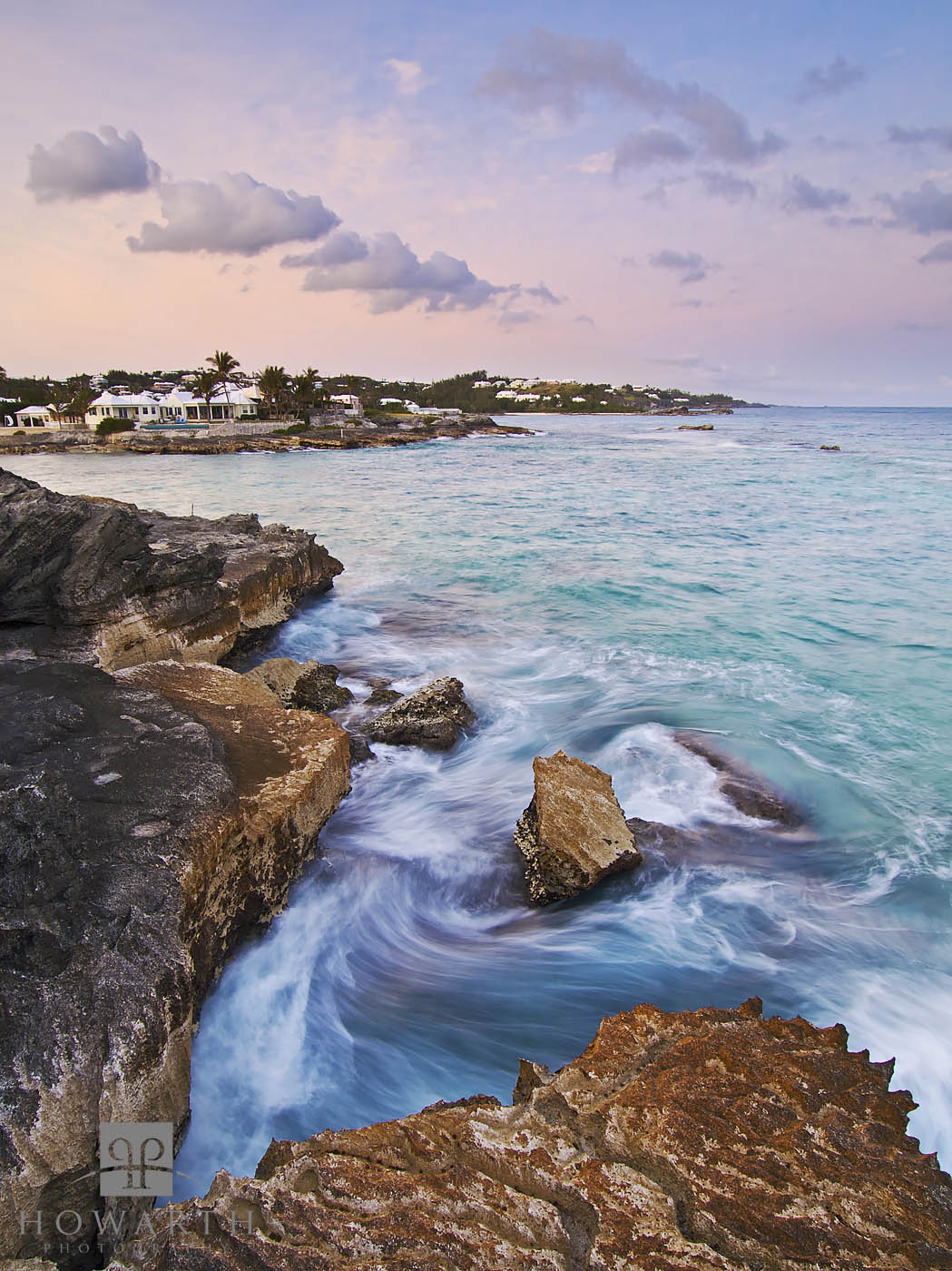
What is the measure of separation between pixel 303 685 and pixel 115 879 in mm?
5020

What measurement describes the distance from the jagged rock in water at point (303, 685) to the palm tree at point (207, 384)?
75831 millimetres

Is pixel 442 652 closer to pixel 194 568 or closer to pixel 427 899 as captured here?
pixel 194 568

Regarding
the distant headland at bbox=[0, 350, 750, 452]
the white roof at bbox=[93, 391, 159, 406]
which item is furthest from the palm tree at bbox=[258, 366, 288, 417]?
the white roof at bbox=[93, 391, 159, 406]

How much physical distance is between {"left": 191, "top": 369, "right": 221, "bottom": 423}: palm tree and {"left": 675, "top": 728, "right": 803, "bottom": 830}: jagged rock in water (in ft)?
258

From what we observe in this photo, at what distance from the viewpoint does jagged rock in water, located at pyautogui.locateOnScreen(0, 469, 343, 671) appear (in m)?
6.38

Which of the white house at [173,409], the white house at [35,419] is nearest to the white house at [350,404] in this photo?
the white house at [173,409]

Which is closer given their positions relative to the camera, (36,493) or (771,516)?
(36,493)

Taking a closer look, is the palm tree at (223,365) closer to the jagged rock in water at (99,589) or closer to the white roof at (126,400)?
the white roof at (126,400)

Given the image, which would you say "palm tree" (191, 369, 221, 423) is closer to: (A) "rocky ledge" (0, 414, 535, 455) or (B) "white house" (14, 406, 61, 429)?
(A) "rocky ledge" (0, 414, 535, 455)

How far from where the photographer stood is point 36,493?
6.58 metres

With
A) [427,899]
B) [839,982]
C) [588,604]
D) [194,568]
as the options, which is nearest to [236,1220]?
[427,899]

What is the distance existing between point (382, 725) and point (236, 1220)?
5.89m

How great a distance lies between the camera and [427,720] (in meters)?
8.11

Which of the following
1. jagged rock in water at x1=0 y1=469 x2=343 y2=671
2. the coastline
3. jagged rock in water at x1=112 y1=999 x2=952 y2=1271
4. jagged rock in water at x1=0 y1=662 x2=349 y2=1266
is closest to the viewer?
jagged rock in water at x1=112 y1=999 x2=952 y2=1271
